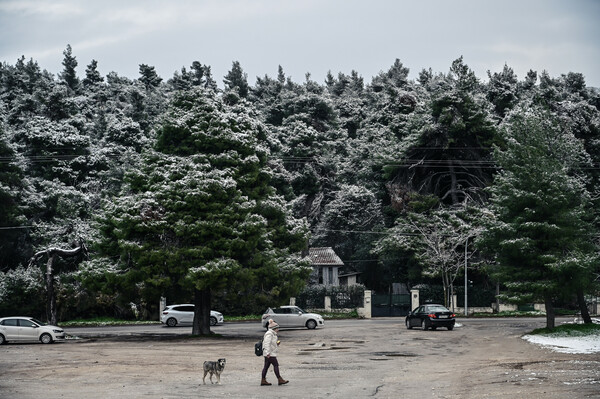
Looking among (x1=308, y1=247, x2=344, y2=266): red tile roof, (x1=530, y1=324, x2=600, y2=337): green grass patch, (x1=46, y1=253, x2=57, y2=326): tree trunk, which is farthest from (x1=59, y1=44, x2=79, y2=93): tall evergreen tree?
(x1=530, y1=324, x2=600, y2=337): green grass patch

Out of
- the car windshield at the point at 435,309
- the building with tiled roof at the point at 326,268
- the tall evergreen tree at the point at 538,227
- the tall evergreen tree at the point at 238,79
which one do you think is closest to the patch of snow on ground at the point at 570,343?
the tall evergreen tree at the point at 538,227

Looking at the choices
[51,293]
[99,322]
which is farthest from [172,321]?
[51,293]

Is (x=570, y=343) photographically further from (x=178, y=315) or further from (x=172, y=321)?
(x=172, y=321)

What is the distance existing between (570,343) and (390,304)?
3213 cm

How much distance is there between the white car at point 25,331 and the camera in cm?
3194

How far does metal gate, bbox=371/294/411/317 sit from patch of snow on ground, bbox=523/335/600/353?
2819cm

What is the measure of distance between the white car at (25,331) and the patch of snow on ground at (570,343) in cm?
2289

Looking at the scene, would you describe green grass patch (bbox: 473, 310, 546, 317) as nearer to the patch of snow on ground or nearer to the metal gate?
the metal gate

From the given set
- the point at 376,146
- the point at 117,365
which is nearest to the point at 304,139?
the point at 376,146

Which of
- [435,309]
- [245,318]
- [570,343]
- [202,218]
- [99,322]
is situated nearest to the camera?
[570,343]

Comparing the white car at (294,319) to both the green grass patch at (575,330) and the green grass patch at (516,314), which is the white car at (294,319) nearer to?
the green grass patch at (575,330)

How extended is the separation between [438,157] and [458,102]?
215 inches

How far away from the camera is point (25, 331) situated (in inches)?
1266

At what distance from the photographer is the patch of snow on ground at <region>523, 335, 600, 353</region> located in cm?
2491
